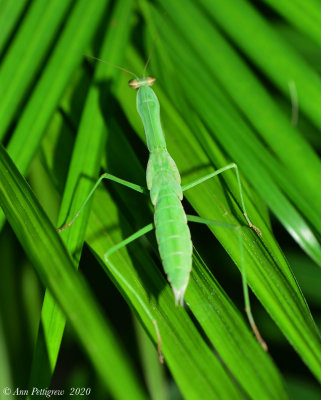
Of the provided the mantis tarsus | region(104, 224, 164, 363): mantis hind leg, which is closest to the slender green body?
the mantis tarsus

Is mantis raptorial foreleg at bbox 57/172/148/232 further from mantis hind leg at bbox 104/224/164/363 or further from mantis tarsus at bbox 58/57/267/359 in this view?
mantis hind leg at bbox 104/224/164/363

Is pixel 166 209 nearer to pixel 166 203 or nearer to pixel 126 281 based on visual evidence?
pixel 166 203

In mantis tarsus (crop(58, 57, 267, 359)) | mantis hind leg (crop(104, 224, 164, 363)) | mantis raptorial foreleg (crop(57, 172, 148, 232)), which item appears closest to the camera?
mantis hind leg (crop(104, 224, 164, 363))

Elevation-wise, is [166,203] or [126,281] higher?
[166,203]

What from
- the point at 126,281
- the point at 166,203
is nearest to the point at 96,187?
the point at 166,203

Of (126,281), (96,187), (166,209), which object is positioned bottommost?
(126,281)

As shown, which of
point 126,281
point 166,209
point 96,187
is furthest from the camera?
point 96,187

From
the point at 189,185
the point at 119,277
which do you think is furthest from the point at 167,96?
the point at 119,277

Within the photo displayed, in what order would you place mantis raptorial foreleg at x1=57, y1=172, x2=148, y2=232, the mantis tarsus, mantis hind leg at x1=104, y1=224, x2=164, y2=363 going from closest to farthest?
mantis hind leg at x1=104, y1=224, x2=164, y2=363, the mantis tarsus, mantis raptorial foreleg at x1=57, y1=172, x2=148, y2=232
